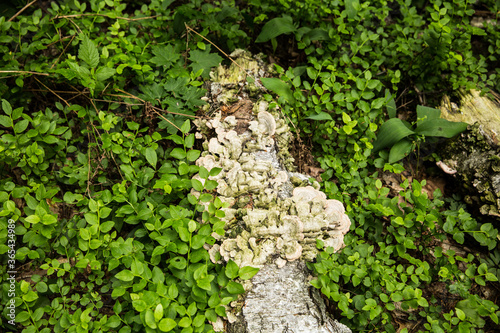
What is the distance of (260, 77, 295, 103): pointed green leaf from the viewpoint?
3486 mm

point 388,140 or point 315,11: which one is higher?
point 315,11

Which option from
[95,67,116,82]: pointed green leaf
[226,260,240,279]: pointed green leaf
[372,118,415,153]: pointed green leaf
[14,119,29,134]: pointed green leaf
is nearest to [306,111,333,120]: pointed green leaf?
[372,118,415,153]: pointed green leaf

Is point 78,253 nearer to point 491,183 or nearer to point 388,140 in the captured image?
point 388,140

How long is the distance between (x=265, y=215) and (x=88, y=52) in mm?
2592

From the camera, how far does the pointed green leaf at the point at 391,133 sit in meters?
3.51

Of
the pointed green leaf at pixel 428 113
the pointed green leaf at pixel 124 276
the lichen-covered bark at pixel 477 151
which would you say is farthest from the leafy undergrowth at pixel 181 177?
the pointed green leaf at pixel 428 113

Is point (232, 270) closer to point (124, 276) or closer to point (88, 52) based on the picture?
point (124, 276)

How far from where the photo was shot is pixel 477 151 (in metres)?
3.57

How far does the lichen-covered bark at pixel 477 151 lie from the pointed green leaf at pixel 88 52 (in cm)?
427

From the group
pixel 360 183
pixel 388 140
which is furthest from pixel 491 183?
pixel 360 183

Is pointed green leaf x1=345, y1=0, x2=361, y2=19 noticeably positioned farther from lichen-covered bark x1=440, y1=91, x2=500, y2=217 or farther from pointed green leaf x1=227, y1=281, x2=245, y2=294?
pointed green leaf x1=227, y1=281, x2=245, y2=294

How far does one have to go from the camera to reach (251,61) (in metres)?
3.84

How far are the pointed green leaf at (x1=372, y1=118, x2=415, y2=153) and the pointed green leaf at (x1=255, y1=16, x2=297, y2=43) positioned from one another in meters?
1.70

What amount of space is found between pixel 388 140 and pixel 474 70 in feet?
5.23
